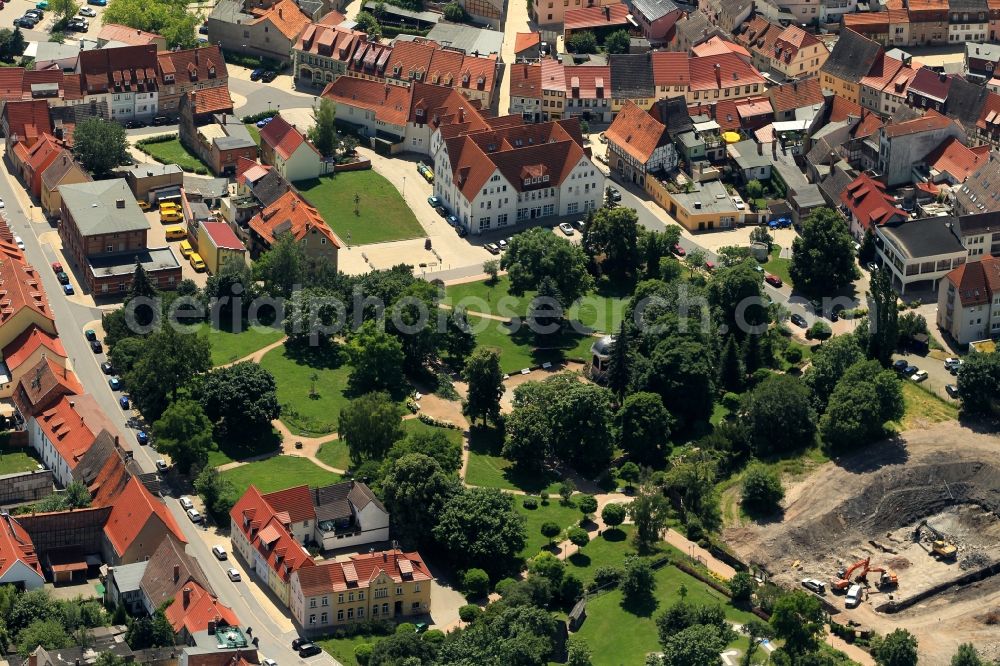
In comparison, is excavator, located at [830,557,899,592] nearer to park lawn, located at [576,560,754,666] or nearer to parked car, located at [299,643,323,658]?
park lawn, located at [576,560,754,666]

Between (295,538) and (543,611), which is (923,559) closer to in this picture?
(543,611)

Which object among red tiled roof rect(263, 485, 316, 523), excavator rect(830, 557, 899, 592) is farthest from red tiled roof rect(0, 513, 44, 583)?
excavator rect(830, 557, 899, 592)

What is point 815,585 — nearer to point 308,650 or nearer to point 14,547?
point 308,650

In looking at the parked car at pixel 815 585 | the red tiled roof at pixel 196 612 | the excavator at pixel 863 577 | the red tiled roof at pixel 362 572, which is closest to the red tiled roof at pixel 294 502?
the red tiled roof at pixel 362 572

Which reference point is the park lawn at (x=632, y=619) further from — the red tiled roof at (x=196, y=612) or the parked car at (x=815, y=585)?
the red tiled roof at (x=196, y=612)

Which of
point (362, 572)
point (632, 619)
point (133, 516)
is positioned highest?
point (133, 516)

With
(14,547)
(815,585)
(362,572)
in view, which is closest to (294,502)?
(362,572)
